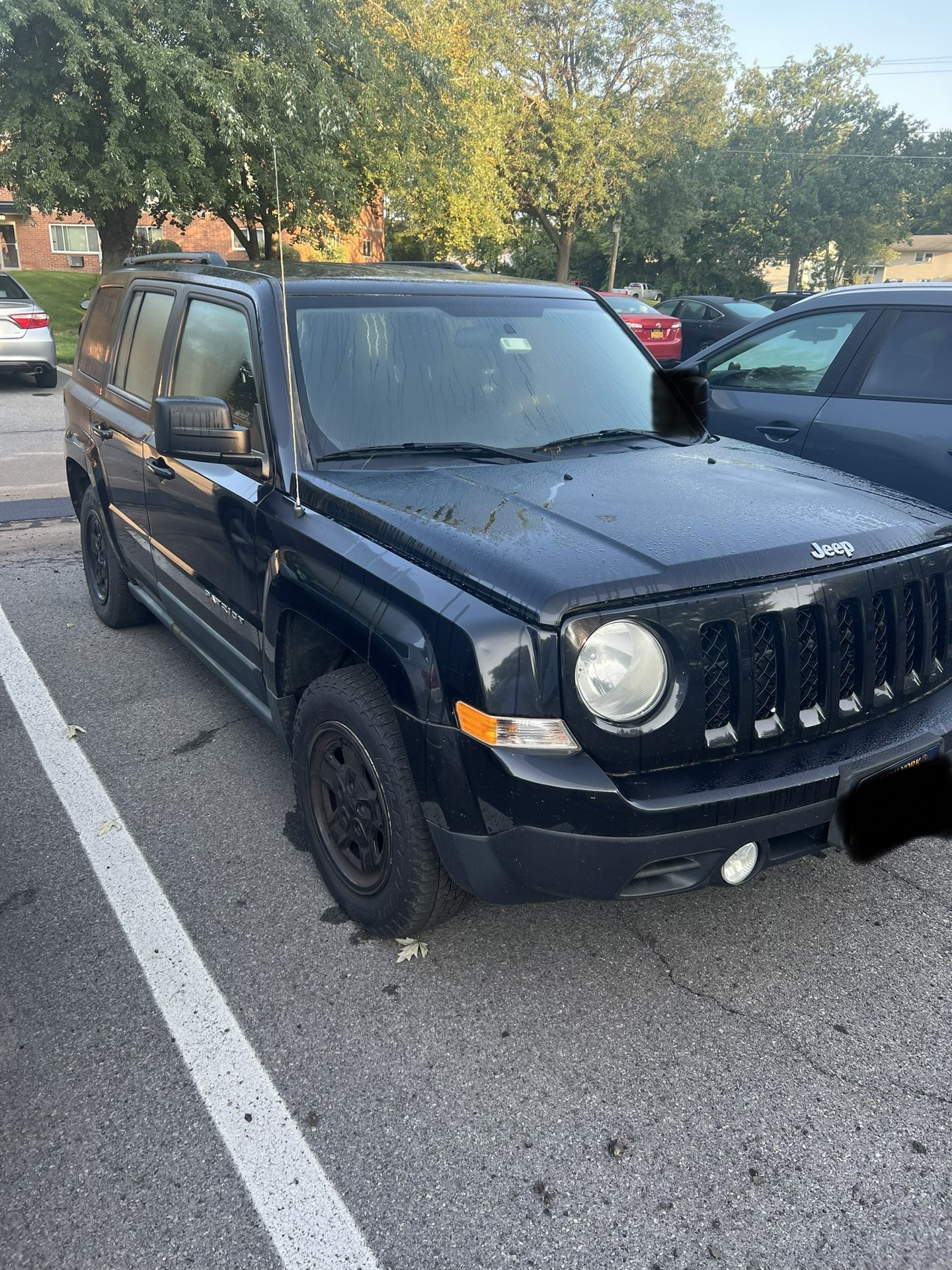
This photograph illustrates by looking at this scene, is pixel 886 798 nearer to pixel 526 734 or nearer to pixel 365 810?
pixel 526 734

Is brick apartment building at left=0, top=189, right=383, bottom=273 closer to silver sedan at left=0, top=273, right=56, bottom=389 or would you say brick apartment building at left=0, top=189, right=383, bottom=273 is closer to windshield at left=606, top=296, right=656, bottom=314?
windshield at left=606, top=296, right=656, bottom=314

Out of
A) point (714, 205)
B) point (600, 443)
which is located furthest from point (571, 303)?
point (714, 205)

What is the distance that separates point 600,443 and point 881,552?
112 cm

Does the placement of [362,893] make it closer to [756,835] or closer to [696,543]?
[756,835]

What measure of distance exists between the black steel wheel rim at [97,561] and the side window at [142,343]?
0.92 metres

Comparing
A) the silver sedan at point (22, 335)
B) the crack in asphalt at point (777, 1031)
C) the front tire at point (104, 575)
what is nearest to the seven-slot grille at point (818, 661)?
the crack in asphalt at point (777, 1031)

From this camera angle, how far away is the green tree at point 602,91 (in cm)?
3269

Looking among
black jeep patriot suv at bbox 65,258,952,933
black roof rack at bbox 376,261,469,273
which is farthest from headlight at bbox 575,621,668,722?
black roof rack at bbox 376,261,469,273

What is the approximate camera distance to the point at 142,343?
4473mm

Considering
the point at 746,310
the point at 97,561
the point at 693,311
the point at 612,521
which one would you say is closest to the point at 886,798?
the point at 612,521

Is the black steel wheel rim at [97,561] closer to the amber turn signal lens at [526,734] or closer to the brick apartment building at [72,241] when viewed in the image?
the amber turn signal lens at [526,734]

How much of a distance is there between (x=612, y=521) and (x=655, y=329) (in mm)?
15558

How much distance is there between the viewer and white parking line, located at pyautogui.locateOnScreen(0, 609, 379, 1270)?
2.00 metres

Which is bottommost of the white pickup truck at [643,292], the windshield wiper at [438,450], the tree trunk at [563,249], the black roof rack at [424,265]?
the windshield wiper at [438,450]
